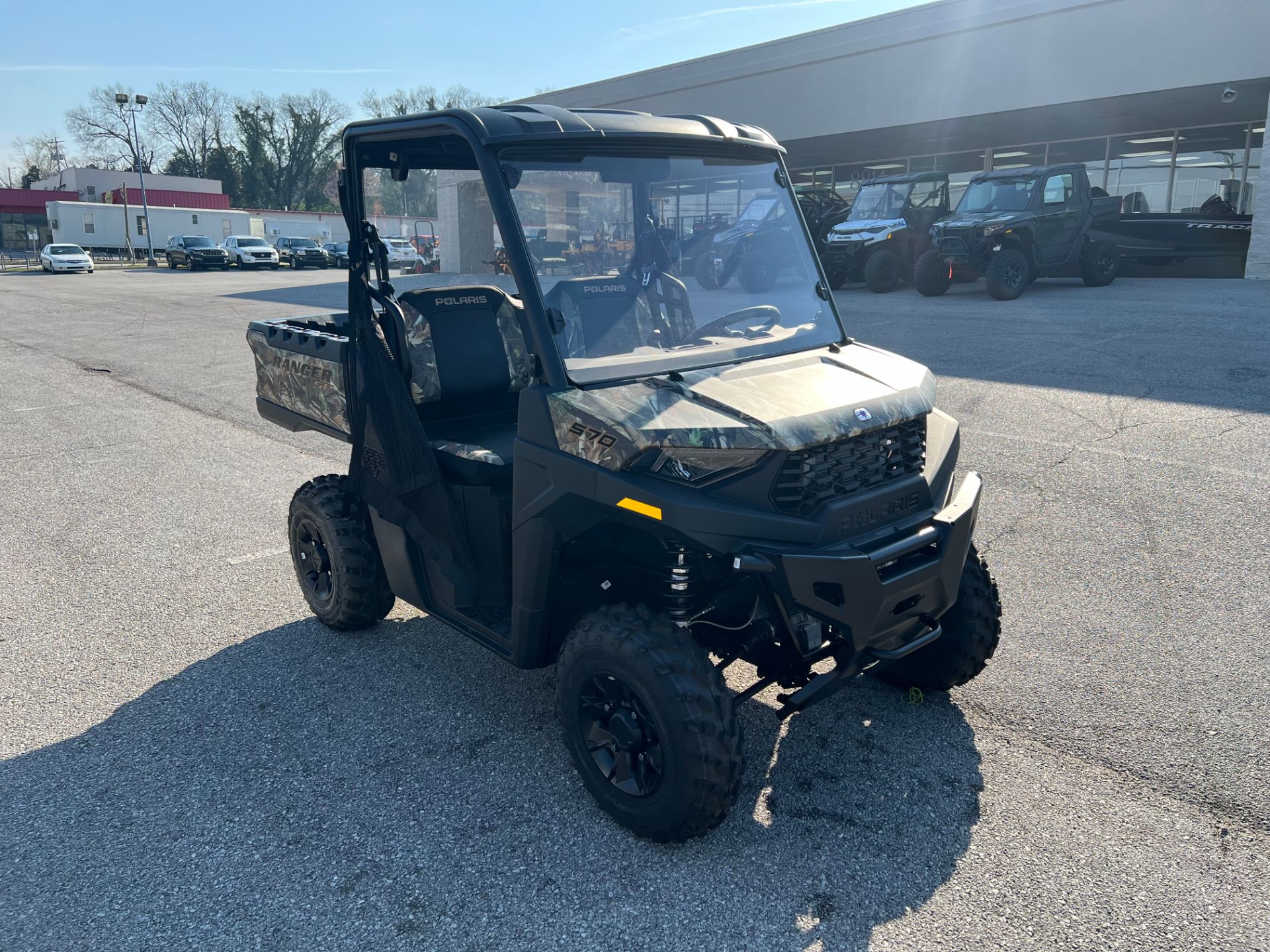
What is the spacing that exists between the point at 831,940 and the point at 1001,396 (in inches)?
294

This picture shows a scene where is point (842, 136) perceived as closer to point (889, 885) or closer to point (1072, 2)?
point (1072, 2)

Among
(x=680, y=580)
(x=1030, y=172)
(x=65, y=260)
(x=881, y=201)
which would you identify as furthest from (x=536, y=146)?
(x=65, y=260)

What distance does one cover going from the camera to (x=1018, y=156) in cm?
2916

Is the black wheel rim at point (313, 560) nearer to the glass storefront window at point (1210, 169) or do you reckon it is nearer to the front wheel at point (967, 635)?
the front wheel at point (967, 635)

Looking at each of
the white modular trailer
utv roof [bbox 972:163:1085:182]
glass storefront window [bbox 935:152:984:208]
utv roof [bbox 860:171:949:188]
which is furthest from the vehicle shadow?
the white modular trailer

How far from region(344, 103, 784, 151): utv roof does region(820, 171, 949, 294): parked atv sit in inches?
619

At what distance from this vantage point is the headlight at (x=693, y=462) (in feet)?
8.89

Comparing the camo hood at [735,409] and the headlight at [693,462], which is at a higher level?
the camo hood at [735,409]

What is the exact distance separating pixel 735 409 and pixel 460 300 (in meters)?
1.83

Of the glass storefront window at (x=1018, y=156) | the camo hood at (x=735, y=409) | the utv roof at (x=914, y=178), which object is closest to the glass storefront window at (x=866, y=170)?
the glass storefront window at (x=1018, y=156)

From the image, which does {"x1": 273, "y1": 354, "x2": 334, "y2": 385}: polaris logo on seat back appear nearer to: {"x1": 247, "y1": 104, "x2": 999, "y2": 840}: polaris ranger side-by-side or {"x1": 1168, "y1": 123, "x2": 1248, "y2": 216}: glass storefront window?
{"x1": 247, "y1": 104, "x2": 999, "y2": 840}: polaris ranger side-by-side

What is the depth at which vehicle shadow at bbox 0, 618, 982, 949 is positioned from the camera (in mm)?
2646

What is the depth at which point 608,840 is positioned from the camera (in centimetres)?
299

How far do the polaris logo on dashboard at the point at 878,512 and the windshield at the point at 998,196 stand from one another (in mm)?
14953
